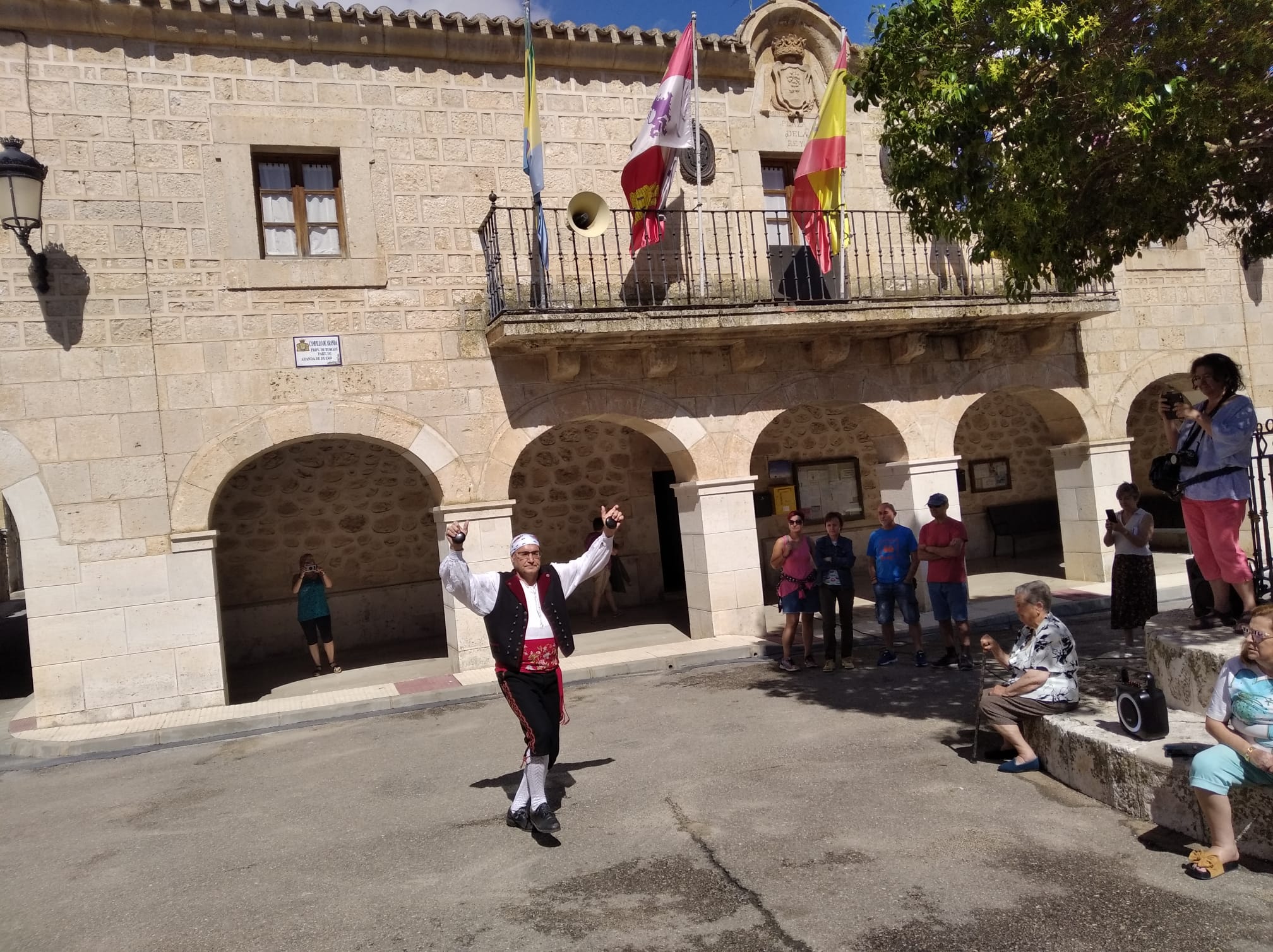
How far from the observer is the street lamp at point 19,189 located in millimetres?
7410

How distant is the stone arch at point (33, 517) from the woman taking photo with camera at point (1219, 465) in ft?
27.7

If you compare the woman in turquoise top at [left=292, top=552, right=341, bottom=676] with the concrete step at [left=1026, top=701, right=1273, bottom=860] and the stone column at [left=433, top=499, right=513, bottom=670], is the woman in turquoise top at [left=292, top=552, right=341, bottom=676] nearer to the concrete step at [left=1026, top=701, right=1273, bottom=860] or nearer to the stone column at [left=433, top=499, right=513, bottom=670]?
the stone column at [left=433, top=499, right=513, bottom=670]

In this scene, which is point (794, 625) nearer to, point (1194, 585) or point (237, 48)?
point (1194, 585)

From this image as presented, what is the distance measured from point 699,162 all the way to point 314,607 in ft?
20.1

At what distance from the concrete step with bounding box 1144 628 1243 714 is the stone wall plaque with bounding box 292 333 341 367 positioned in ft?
23.4

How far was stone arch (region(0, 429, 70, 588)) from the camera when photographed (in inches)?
309


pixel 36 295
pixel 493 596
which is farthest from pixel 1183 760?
pixel 36 295

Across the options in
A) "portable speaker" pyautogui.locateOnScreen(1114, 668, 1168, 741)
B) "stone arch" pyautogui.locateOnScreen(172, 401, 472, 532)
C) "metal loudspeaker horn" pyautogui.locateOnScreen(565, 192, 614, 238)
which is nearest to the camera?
"portable speaker" pyautogui.locateOnScreen(1114, 668, 1168, 741)

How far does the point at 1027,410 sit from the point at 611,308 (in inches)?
350

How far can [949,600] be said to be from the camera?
7727 mm

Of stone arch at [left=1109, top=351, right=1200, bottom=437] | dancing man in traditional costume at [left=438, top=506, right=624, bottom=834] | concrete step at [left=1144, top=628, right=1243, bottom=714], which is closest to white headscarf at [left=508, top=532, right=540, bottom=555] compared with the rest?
dancing man in traditional costume at [left=438, top=506, right=624, bottom=834]

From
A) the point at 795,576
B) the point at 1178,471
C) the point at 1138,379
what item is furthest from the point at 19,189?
the point at 1138,379

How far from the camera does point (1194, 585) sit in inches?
205

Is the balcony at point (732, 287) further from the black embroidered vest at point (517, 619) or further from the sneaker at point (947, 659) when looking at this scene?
the black embroidered vest at point (517, 619)
